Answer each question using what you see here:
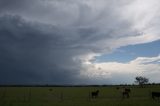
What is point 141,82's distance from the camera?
169 meters

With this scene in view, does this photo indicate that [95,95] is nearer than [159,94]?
No

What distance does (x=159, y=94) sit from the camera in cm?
4603

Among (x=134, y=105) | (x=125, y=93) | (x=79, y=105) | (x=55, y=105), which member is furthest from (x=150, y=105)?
(x=125, y=93)

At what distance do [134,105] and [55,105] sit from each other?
9814mm

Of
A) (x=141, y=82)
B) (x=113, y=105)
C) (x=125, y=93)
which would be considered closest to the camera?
(x=113, y=105)

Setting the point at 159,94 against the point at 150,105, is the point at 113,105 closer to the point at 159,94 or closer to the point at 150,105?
the point at 150,105

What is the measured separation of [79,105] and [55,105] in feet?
11.0

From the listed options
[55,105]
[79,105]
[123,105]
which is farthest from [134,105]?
[55,105]

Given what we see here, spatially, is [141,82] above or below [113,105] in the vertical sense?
above

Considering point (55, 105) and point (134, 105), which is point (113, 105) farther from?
point (55, 105)

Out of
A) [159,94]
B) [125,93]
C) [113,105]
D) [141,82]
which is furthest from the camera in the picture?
[141,82]

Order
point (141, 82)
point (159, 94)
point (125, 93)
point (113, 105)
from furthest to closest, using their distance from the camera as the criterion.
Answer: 1. point (141, 82)
2. point (125, 93)
3. point (159, 94)
4. point (113, 105)

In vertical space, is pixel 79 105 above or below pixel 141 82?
below

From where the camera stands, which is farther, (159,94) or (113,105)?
(159,94)
